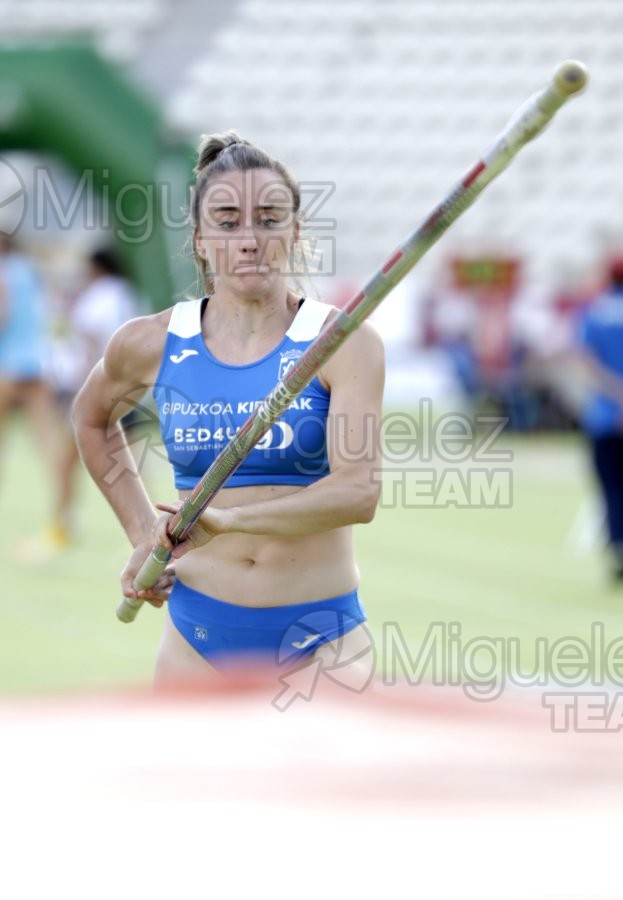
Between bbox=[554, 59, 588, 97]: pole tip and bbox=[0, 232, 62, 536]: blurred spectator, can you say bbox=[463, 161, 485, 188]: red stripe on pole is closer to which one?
bbox=[554, 59, 588, 97]: pole tip

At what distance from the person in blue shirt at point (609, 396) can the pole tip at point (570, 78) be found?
7.57 metres

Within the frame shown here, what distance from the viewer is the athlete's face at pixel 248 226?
397cm

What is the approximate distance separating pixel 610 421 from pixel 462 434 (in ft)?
33.1

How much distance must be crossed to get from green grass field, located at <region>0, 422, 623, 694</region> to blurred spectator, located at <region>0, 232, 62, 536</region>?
36.3 inches

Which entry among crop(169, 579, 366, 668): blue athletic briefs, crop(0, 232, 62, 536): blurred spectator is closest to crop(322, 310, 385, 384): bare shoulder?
crop(169, 579, 366, 668): blue athletic briefs

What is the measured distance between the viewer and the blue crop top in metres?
4.02

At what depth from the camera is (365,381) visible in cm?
393

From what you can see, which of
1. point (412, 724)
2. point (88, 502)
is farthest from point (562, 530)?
point (412, 724)

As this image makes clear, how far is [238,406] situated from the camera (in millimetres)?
4043

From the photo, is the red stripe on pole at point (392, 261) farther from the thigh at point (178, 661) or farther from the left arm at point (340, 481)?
the thigh at point (178, 661)

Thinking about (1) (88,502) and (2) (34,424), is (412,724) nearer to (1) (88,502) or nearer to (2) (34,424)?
(2) (34,424)

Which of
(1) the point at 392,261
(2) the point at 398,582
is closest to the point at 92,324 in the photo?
(2) the point at 398,582

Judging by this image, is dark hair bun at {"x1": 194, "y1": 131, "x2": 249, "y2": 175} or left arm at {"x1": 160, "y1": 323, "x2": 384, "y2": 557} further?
dark hair bun at {"x1": 194, "y1": 131, "x2": 249, "y2": 175}

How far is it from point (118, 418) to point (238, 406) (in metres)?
0.54
